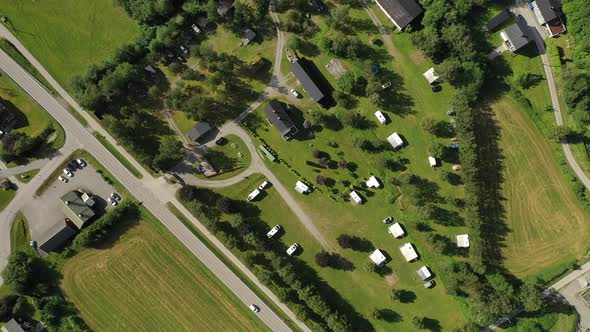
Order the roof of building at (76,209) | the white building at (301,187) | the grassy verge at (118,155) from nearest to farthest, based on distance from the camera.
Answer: the white building at (301,187) < the roof of building at (76,209) < the grassy verge at (118,155)

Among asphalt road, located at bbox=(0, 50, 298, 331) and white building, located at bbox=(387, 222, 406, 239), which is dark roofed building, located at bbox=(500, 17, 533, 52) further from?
asphalt road, located at bbox=(0, 50, 298, 331)

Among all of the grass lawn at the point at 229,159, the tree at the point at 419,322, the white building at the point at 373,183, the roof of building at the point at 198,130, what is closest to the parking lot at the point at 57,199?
the roof of building at the point at 198,130

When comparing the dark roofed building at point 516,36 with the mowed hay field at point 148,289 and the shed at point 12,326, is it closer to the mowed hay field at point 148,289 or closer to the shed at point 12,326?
the mowed hay field at point 148,289

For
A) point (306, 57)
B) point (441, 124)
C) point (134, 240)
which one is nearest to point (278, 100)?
point (306, 57)

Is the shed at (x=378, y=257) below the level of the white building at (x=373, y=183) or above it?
below

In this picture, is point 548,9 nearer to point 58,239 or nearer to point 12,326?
point 58,239

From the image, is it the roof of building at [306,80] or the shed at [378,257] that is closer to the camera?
the shed at [378,257]

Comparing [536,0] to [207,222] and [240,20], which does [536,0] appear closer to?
[240,20]
